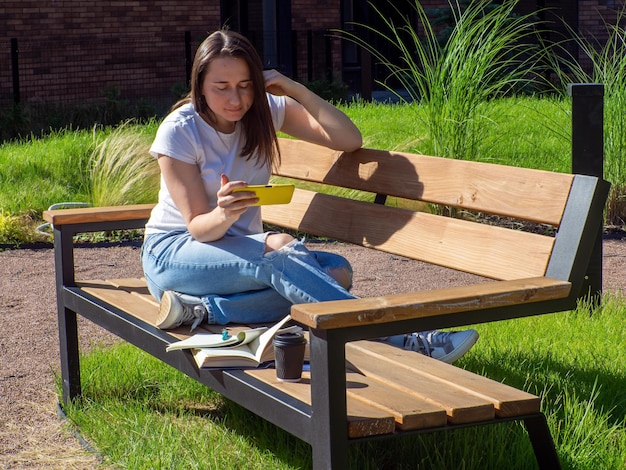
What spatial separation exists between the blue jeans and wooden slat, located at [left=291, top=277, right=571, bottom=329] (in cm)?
56

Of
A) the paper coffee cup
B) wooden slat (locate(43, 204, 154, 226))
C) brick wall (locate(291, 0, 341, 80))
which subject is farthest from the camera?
brick wall (locate(291, 0, 341, 80))

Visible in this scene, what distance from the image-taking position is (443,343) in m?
3.30

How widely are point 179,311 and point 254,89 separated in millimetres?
836

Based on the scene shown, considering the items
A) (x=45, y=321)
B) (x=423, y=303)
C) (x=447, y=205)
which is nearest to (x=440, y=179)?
(x=447, y=205)

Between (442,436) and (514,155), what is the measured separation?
6.11 m

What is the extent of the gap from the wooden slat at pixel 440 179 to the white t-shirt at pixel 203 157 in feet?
1.38

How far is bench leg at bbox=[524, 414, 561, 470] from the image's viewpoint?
2.88m

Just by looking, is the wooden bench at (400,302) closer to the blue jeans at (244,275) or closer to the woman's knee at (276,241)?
the blue jeans at (244,275)

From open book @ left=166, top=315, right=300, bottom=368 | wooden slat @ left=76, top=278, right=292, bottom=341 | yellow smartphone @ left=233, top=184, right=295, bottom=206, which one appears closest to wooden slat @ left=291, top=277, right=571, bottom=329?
open book @ left=166, top=315, right=300, bottom=368

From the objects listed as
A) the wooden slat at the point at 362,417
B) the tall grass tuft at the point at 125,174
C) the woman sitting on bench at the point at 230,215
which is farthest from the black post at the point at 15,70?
the wooden slat at the point at 362,417

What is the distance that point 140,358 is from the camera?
14.6ft

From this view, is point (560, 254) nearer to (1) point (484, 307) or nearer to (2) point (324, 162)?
(1) point (484, 307)

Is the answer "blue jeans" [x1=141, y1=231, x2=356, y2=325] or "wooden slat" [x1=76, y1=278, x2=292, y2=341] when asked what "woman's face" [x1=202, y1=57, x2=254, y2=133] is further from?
"wooden slat" [x1=76, y1=278, x2=292, y2=341]

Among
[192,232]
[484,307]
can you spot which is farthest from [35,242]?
[484,307]
